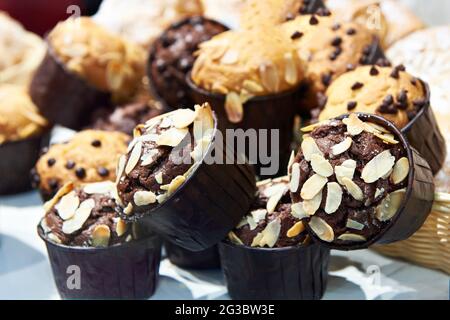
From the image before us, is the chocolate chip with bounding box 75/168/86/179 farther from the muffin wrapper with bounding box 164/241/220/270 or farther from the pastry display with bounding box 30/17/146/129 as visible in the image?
the pastry display with bounding box 30/17/146/129

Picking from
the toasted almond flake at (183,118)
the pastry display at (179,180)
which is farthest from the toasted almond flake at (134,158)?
the toasted almond flake at (183,118)

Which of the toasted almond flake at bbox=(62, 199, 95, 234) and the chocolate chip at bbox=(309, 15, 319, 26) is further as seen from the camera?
the chocolate chip at bbox=(309, 15, 319, 26)

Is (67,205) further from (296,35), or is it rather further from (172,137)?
(296,35)

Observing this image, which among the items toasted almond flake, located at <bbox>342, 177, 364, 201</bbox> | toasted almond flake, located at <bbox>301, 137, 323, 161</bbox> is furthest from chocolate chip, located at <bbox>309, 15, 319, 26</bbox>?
toasted almond flake, located at <bbox>342, 177, 364, 201</bbox>

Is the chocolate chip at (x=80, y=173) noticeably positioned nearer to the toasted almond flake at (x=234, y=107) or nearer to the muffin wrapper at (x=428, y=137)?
the toasted almond flake at (x=234, y=107)
